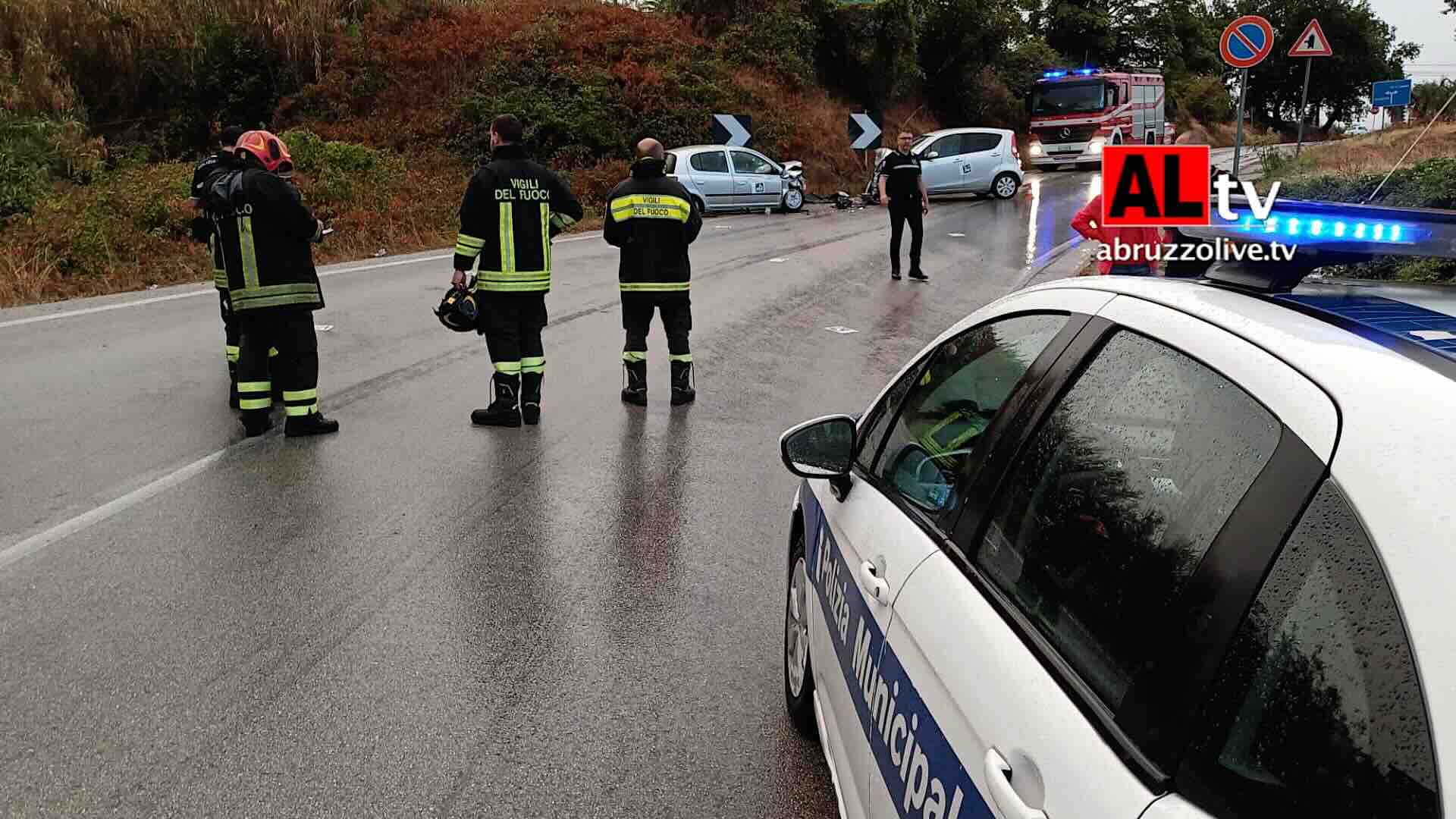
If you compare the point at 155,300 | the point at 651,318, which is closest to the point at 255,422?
the point at 651,318

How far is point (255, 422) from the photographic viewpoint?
23.4 feet

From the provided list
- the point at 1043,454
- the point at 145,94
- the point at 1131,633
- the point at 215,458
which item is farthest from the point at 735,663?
the point at 145,94

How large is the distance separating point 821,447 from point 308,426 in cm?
484

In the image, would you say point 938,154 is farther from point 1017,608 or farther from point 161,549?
point 1017,608

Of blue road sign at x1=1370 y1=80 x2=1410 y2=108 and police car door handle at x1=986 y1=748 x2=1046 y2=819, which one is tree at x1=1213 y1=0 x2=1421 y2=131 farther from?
police car door handle at x1=986 y1=748 x2=1046 y2=819

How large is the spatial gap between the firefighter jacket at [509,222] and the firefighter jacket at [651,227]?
1.78ft

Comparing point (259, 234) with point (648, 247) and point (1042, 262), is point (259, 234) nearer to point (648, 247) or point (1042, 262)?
point (648, 247)

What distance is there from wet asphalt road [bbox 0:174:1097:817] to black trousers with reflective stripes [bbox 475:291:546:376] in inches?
16.8

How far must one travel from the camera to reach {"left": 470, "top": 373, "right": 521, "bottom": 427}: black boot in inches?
293

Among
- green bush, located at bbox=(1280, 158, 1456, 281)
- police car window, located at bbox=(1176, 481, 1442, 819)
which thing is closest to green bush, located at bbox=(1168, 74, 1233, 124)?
green bush, located at bbox=(1280, 158, 1456, 281)

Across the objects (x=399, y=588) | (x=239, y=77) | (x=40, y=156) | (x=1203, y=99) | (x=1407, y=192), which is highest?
(x=239, y=77)

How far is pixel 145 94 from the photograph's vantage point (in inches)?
1187

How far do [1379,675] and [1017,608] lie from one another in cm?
72

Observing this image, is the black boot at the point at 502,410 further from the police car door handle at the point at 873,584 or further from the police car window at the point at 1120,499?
the police car window at the point at 1120,499
